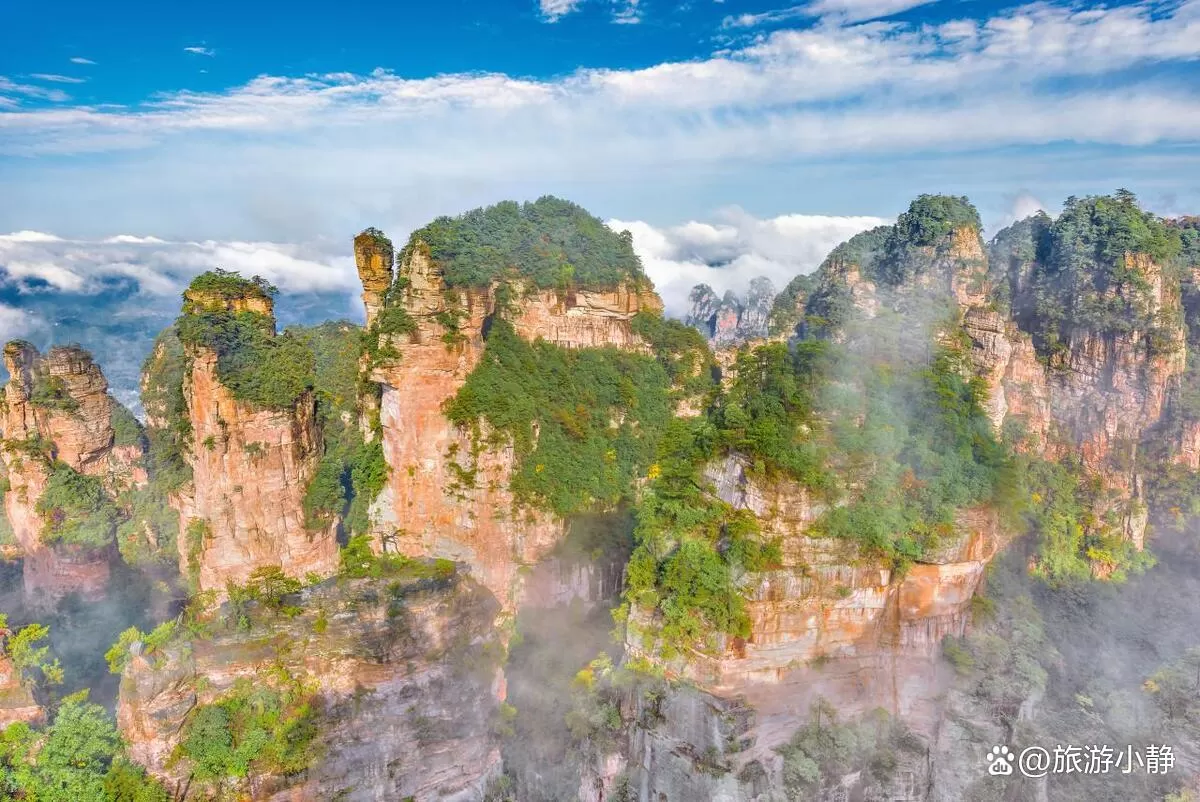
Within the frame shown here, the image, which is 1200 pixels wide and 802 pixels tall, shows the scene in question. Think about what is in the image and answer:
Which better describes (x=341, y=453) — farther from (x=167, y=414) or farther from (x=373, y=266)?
(x=167, y=414)

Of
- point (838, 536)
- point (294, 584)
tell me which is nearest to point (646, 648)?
point (838, 536)

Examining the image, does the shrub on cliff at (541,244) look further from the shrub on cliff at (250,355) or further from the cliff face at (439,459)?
the shrub on cliff at (250,355)

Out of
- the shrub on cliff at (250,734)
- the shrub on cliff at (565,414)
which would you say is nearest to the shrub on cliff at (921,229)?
the shrub on cliff at (565,414)

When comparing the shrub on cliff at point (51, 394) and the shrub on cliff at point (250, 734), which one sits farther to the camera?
the shrub on cliff at point (51, 394)

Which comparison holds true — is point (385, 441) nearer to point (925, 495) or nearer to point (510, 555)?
point (510, 555)

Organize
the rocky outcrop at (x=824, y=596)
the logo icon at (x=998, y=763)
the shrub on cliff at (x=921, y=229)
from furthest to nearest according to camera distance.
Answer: the shrub on cliff at (x=921, y=229) < the logo icon at (x=998, y=763) < the rocky outcrop at (x=824, y=596)

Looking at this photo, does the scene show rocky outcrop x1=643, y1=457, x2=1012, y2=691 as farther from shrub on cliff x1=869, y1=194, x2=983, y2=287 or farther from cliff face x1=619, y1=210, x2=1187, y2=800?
shrub on cliff x1=869, y1=194, x2=983, y2=287
